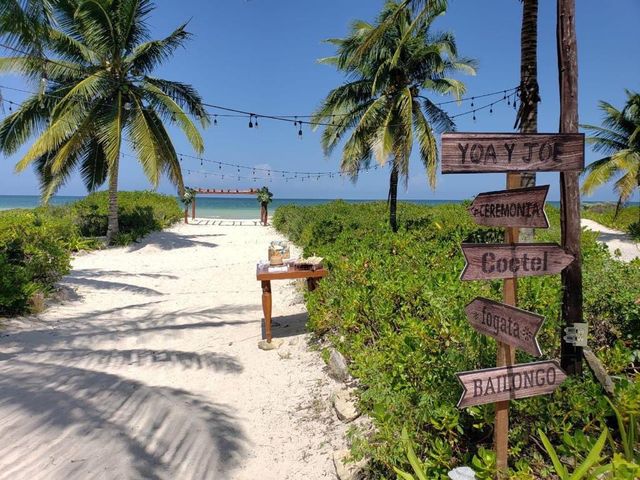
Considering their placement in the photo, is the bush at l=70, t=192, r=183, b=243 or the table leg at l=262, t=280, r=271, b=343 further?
the bush at l=70, t=192, r=183, b=243

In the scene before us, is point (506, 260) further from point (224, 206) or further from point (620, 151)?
point (224, 206)

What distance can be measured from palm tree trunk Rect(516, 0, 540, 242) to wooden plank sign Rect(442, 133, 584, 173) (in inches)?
135

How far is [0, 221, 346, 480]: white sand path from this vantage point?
3.09m

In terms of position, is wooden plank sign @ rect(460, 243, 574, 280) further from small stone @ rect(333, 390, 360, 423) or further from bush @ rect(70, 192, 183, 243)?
bush @ rect(70, 192, 183, 243)

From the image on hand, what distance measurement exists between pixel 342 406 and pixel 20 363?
378 centimetres

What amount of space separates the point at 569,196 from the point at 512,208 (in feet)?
3.66

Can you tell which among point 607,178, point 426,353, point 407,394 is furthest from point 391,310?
point 607,178

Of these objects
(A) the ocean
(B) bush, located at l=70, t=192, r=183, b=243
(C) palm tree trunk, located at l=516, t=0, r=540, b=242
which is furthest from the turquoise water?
(C) palm tree trunk, located at l=516, t=0, r=540, b=242

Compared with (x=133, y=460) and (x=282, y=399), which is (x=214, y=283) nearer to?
(x=282, y=399)

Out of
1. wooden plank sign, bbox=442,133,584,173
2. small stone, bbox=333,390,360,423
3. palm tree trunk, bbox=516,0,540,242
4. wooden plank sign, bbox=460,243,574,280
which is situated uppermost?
palm tree trunk, bbox=516,0,540,242

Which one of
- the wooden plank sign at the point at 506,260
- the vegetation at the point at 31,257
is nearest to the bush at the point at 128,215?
the vegetation at the point at 31,257

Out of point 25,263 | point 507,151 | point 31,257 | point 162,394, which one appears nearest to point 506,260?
point 507,151

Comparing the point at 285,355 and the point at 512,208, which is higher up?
the point at 512,208

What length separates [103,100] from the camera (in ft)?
45.1
